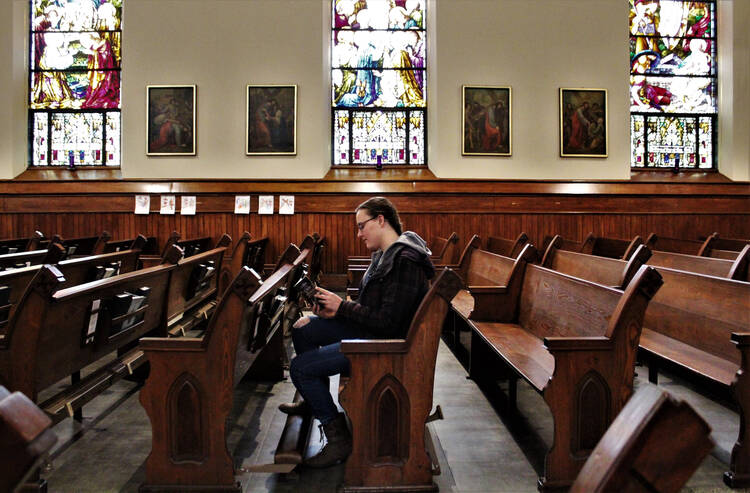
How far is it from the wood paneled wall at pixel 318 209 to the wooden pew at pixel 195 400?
685 cm

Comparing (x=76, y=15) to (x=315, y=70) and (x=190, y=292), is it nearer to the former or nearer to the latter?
(x=315, y=70)

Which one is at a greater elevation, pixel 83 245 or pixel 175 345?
pixel 83 245

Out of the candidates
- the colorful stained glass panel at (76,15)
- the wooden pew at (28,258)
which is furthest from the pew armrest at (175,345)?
the colorful stained glass panel at (76,15)

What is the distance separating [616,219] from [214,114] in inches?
300

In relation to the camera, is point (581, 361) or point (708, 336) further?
point (708, 336)

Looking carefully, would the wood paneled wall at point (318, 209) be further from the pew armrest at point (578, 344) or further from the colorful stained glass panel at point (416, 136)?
the pew armrest at point (578, 344)

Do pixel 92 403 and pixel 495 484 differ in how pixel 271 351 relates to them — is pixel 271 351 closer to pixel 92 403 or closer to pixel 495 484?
pixel 92 403

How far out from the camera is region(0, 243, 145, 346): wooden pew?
3056mm

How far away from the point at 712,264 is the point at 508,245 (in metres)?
2.81

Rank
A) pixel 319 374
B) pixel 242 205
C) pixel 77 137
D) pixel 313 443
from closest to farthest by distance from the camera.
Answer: pixel 319 374 < pixel 313 443 < pixel 242 205 < pixel 77 137

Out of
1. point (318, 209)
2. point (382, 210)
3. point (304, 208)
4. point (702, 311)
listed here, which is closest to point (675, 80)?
point (318, 209)

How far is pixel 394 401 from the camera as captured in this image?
247 cm

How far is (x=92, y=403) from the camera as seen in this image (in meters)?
3.61

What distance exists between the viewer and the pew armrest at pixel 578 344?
244cm
